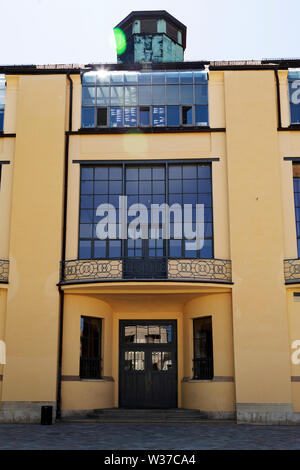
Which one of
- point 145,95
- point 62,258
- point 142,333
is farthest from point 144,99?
point 142,333

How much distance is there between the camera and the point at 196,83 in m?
20.9

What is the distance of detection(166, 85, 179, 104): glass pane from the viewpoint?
20.9 m

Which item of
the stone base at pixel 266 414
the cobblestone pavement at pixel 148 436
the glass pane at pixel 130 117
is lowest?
the cobblestone pavement at pixel 148 436

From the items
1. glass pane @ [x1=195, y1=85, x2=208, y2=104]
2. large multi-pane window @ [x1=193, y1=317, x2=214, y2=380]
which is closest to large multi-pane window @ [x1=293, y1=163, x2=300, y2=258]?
glass pane @ [x1=195, y1=85, x2=208, y2=104]

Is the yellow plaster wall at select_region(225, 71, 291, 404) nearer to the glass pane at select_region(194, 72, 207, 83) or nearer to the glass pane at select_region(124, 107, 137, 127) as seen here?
the glass pane at select_region(194, 72, 207, 83)

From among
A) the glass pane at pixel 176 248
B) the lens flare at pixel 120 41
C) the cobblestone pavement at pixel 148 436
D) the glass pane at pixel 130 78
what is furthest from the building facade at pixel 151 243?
the lens flare at pixel 120 41

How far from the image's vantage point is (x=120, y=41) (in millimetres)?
30234

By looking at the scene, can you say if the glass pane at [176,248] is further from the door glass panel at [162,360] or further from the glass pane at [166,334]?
the door glass panel at [162,360]

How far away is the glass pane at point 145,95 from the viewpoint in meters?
21.0

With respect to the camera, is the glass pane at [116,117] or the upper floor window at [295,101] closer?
the upper floor window at [295,101]

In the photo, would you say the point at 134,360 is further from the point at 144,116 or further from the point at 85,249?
the point at 144,116

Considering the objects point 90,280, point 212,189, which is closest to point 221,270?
point 212,189

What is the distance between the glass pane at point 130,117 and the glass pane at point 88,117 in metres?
1.18

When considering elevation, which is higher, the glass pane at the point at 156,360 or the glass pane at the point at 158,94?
the glass pane at the point at 158,94
